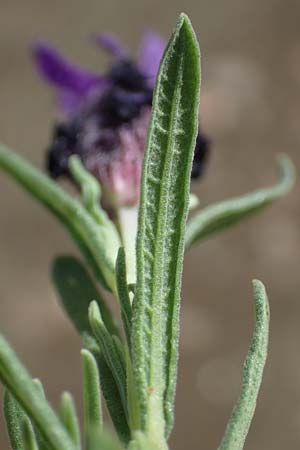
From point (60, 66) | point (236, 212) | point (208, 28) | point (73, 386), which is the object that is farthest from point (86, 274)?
point (208, 28)

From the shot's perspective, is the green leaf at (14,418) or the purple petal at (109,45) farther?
the purple petal at (109,45)

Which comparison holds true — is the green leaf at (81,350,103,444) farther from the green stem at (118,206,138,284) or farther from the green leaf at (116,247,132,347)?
the green stem at (118,206,138,284)

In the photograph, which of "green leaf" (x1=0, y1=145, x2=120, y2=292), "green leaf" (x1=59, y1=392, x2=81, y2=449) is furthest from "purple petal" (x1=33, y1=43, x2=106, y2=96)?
"green leaf" (x1=59, y1=392, x2=81, y2=449)

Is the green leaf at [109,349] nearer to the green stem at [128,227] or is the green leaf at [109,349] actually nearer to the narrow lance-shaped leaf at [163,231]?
the narrow lance-shaped leaf at [163,231]

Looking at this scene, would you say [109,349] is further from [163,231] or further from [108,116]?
[108,116]

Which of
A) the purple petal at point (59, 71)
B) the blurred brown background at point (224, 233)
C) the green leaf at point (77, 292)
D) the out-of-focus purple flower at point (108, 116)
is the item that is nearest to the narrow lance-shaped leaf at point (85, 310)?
the green leaf at point (77, 292)

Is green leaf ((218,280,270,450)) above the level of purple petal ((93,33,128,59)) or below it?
below
